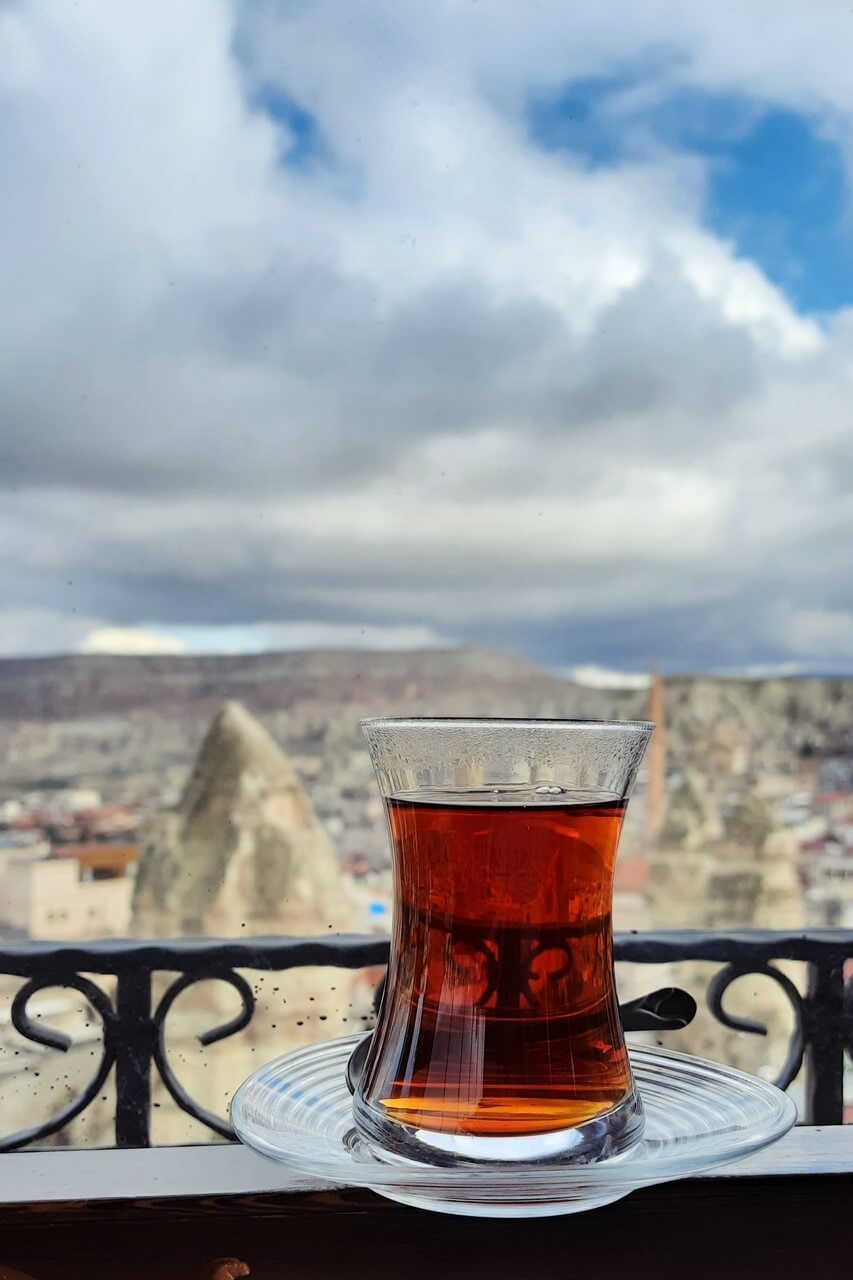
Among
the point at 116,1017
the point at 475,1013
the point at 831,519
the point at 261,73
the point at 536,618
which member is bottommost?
the point at 116,1017

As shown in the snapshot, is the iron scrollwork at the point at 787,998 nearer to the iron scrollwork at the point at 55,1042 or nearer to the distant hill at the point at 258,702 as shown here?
the iron scrollwork at the point at 55,1042

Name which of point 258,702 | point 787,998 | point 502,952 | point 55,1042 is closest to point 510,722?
point 502,952

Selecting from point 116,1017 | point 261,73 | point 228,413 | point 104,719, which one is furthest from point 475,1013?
point 104,719

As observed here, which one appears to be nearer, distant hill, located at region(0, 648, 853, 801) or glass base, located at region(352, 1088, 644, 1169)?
glass base, located at region(352, 1088, 644, 1169)

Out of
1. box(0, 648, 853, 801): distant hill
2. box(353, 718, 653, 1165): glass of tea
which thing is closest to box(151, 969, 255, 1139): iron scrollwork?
box(353, 718, 653, 1165): glass of tea

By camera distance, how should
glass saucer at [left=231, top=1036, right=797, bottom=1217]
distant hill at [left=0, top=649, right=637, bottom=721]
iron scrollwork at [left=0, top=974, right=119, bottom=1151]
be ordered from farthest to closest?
distant hill at [left=0, top=649, right=637, bottom=721]
iron scrollwork at [left=0, top=974, right=119, bottom=1151]
glass saucer at [left=231, top=1036, right=797, bottom=1217]

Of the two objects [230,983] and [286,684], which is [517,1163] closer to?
[230,983]

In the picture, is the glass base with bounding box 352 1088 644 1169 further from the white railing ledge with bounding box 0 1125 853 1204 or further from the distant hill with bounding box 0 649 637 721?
the distant hill with bounding box 0 649 637 721

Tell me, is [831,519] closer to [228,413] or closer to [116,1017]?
[228,413]
